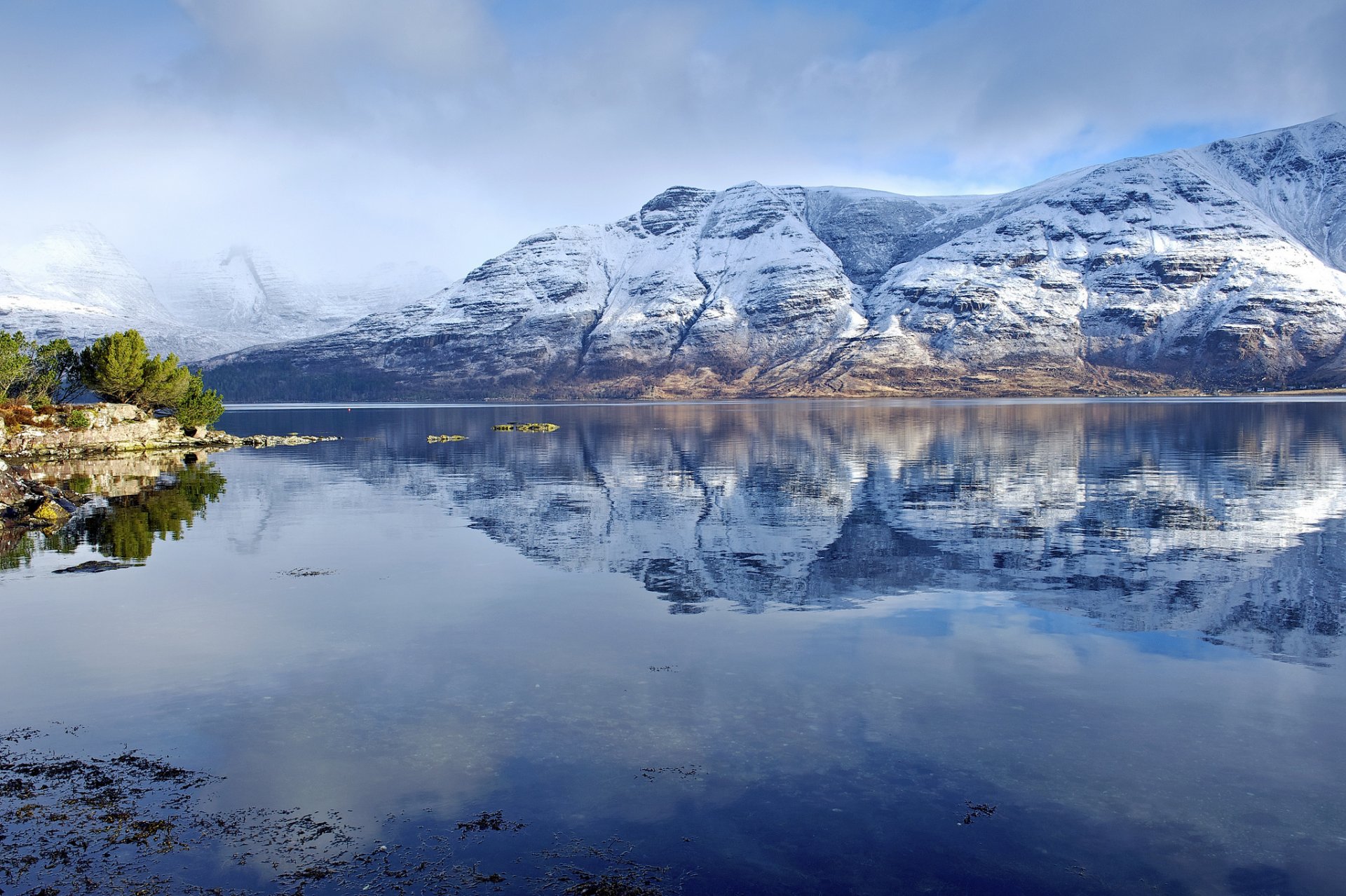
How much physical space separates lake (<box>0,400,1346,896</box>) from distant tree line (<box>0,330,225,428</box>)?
2569 inches

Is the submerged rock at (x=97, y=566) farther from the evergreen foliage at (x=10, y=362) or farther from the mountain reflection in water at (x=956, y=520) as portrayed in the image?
the evergreen foliage at (x=10, y=362)

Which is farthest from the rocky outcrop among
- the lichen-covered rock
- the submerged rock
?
the submerged rock

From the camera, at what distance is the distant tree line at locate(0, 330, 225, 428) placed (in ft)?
325

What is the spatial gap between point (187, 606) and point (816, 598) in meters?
20.4

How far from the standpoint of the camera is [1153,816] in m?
14.8

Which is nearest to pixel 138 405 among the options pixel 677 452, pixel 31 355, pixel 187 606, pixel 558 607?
pixel 31 355

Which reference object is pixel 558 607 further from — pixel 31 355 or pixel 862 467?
pixel 31 355

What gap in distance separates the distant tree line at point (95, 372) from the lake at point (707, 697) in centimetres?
6525

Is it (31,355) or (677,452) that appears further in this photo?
(31,355)

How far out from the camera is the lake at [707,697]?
13766 mm

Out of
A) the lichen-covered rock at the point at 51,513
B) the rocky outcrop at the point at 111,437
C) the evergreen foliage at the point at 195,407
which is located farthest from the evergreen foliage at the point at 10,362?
the lichen-covered rock at the point at 51,513

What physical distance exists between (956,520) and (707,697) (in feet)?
93.8

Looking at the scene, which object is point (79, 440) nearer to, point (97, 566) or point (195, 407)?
point (195, 407)

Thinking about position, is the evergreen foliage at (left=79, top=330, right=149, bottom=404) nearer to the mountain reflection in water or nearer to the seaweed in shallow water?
the mountain reflection in water
